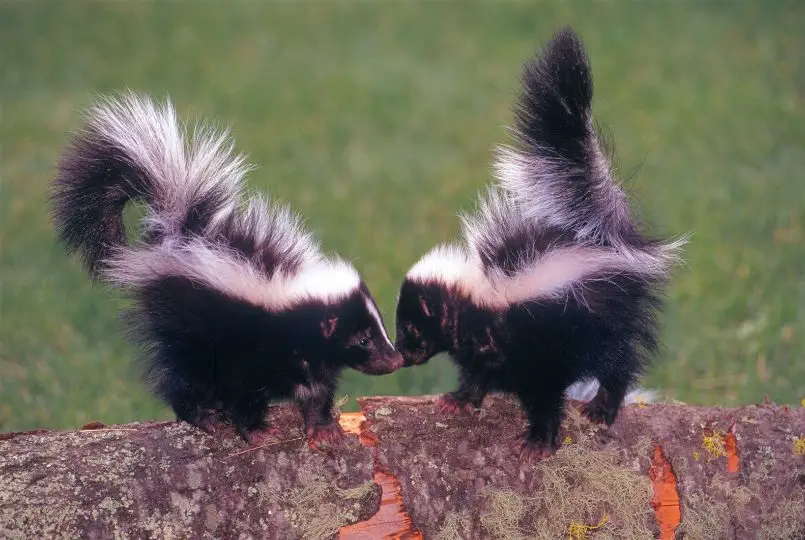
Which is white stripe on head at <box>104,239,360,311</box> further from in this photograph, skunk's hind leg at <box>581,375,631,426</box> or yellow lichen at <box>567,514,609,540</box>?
yellow lichen at <box>567,514,609,540</box>

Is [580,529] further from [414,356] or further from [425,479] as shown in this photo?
[414,356]

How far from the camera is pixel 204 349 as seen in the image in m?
4.04

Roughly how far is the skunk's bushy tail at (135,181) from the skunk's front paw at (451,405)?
1201 mm

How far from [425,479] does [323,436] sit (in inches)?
17.0

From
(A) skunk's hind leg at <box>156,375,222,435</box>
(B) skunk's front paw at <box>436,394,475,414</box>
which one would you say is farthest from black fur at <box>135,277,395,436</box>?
(B) skunk's front paw at <box>436,394,475,414</box>

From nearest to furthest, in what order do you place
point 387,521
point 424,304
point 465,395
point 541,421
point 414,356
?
point 387,521 < point 541,421 < point 465,395 < point 424,304 < point 414,356

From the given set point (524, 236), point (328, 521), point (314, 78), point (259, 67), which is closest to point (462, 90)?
point (314, 78)

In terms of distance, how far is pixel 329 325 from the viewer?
4207 millimetres

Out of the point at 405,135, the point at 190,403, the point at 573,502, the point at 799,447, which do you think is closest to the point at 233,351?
the point at 190,403

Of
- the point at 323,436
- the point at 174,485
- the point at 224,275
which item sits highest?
the point at 224,275

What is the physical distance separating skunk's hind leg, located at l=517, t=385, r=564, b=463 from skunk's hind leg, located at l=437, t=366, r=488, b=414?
18cm

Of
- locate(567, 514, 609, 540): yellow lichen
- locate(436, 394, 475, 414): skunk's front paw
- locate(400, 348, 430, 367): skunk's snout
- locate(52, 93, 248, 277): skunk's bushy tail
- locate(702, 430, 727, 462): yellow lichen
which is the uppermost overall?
locate(52, 93, 248, 277): skunk's bushy tail

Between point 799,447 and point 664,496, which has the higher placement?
point 799,447

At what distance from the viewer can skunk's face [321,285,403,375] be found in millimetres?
4234
